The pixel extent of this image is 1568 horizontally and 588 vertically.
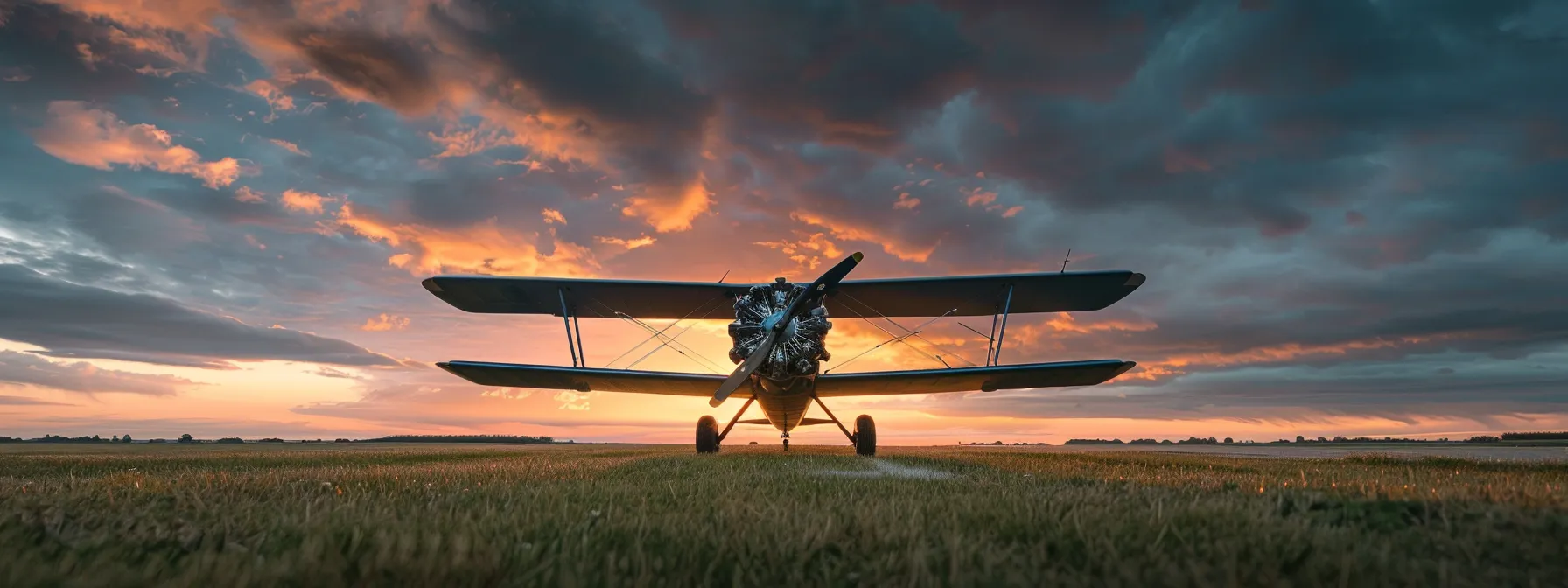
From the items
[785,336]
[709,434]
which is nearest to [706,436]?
[709,434]

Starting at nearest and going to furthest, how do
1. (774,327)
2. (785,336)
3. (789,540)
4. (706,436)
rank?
(789,540) → (774,327) → (785,336) → (706,436)

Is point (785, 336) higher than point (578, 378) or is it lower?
higher

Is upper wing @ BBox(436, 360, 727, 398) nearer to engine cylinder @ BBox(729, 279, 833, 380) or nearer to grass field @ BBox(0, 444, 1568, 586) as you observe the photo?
engine cylinder @ BBox(729, 279, 833, 380)

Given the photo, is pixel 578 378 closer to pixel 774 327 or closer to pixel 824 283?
pixel 774 327

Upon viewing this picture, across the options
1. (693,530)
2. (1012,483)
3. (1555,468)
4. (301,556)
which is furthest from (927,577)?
(1555,468)

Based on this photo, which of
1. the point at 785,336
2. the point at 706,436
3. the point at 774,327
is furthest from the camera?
the point at 706,436

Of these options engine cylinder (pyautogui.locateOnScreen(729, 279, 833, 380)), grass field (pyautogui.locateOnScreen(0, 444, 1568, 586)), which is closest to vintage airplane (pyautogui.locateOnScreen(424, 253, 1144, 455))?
engine cylinder (pyautogui.locateOnScreen(729, 279, 833, 380))

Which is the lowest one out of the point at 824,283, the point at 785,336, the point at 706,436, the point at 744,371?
the point at 706,436
